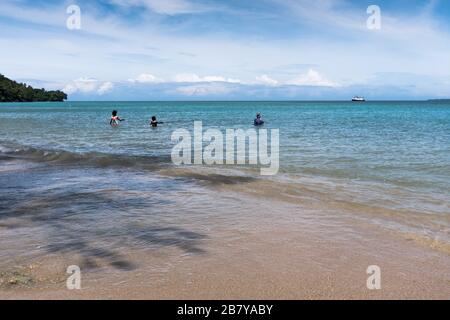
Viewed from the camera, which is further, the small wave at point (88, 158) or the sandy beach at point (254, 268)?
the small wave at point (88, 158)

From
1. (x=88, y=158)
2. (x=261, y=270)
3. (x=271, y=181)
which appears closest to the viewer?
(x=261, y=270)

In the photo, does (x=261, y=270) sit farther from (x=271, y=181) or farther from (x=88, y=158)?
(x=88, y=158)

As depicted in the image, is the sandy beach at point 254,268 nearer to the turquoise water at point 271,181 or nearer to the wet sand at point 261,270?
the wet sand at point 261,270

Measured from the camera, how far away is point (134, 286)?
192 inches

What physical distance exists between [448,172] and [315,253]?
9.58 metres

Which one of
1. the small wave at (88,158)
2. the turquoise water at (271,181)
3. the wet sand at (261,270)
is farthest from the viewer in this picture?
the small wave at (88,158)

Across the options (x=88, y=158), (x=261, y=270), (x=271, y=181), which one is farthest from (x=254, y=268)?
(x=88, y=158)

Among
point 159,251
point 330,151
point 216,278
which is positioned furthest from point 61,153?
point 216,278

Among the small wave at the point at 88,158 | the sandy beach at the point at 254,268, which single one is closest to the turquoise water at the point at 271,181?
the small wave at the point at 88,158

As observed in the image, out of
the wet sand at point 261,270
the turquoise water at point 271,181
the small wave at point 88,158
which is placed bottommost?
the wet sand at point 261,270

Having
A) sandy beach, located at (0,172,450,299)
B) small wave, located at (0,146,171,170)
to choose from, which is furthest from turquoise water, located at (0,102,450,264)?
sandy beach, located at (0,172,450,299)

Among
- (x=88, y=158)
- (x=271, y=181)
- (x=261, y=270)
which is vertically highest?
(x=88, y=158)

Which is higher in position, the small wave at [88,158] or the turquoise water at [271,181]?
the small wave at [88,158]
